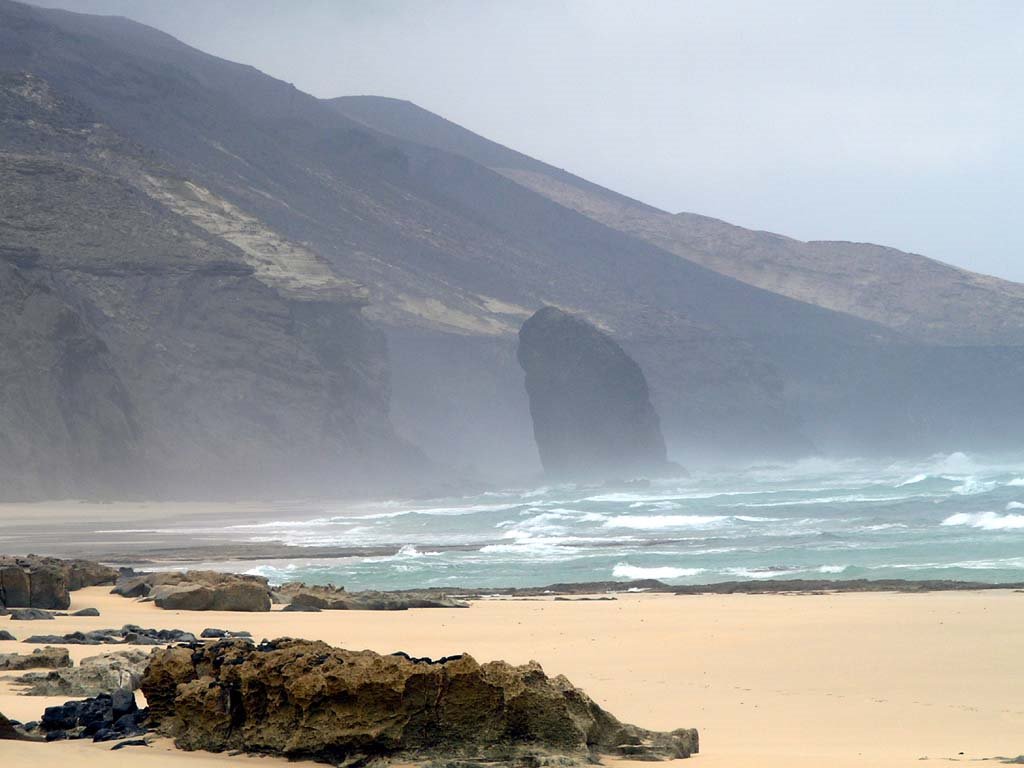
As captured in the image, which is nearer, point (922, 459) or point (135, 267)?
point (135, 267)

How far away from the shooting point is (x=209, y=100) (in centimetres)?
14800

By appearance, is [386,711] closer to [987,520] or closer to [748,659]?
[748,659]

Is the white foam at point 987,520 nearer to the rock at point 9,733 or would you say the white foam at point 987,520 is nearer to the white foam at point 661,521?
the white foam at point 661,521

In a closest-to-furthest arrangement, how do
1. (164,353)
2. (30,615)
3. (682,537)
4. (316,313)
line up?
1. (30,615)
2. (682,537)
3. (164,353)
4. (316,313)

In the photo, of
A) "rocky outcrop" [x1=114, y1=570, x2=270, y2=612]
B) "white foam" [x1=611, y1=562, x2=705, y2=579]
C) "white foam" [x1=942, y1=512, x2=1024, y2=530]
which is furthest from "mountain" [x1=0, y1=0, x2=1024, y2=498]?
"rocky outcrop" [x1=114, y1=570, x2=270, y2=612]

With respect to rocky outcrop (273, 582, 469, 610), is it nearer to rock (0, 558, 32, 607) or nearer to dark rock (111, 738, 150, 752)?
rock (0, 558, 32, 607)

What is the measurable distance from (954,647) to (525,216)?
159 meters

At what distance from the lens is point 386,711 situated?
636 centimetres

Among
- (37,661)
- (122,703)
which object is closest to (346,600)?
(37,661)

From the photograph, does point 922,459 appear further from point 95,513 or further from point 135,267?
point 95,513

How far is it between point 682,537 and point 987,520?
8572mm

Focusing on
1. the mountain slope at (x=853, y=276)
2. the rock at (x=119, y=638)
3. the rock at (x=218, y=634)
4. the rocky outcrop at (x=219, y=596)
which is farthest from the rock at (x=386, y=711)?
the mountain slope at (x=853, y=276)

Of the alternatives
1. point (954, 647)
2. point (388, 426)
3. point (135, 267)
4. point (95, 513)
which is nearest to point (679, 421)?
point (388, 426)

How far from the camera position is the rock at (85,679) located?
340 inches
